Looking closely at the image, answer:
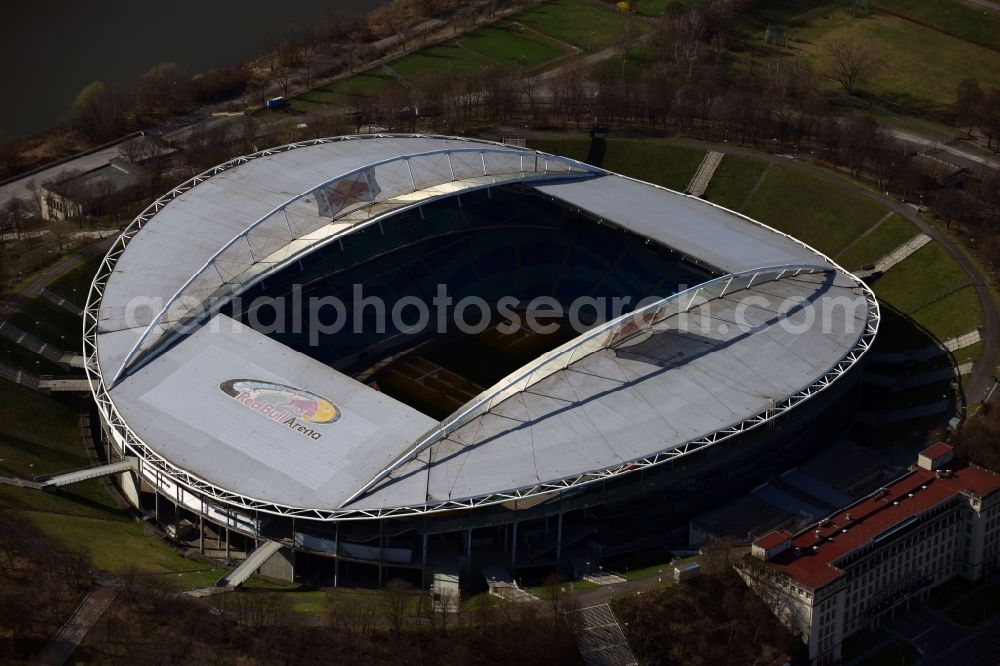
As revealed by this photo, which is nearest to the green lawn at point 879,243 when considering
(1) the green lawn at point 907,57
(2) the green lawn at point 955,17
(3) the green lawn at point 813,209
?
(3) the green lawn at point 813,209

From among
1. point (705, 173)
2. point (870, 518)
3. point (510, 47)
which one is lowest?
point (870, 518)

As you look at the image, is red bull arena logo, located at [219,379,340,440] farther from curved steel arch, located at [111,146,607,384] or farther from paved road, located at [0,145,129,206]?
paved road, located at [0,145,129,206]

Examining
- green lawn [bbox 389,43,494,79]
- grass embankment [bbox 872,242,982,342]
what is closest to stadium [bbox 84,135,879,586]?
grass embankment [bbox 872,242,982,342]

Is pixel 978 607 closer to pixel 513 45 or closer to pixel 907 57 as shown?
pixel 907 57

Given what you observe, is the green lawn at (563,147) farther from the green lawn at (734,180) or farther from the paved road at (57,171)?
the paved road at (57,171)

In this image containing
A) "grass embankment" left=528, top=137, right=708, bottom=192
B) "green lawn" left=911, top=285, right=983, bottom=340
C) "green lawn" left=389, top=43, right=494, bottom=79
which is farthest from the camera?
"green lawn" left=389, top=43, right=494, bottom=79

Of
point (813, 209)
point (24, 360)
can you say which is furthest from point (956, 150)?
point (24, 360)
